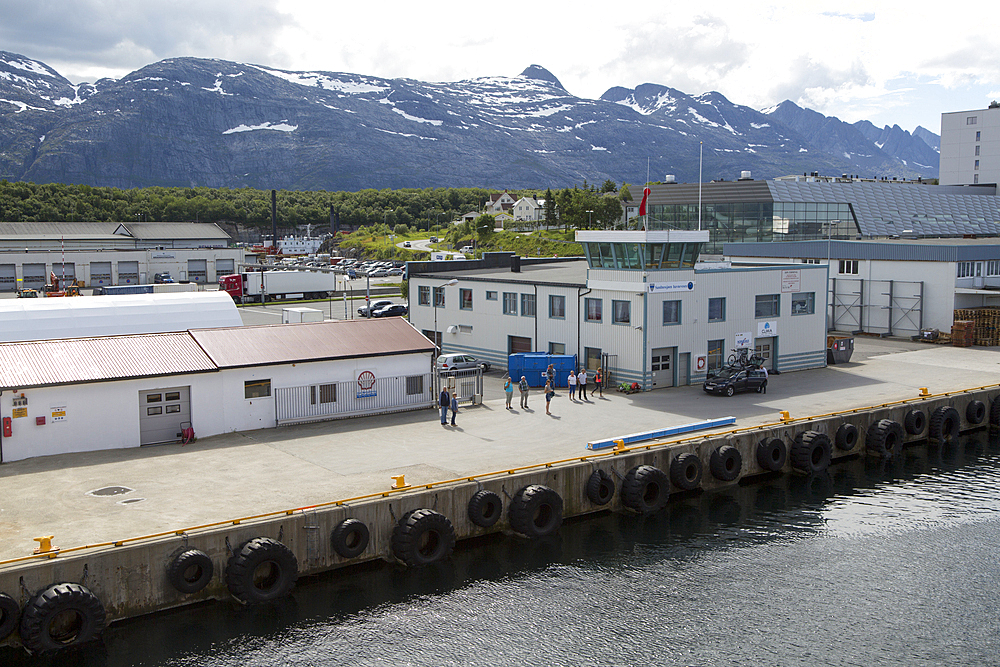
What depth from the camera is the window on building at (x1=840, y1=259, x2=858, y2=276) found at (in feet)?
206

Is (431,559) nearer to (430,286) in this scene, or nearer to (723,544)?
(723,544)

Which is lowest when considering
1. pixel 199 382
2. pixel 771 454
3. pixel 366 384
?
pixel 771 454

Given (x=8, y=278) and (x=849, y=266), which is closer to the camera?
(x=849, y=266)

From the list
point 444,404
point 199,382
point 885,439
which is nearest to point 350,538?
point 444,404

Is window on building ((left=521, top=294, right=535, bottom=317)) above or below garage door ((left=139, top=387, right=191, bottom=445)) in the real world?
above

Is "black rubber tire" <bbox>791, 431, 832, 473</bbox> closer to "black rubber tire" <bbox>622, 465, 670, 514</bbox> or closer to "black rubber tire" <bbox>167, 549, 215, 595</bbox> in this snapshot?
"black rubber tire" <bbox>622, 465, 670, 514</bbox>

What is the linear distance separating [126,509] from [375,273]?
10043 centimetres

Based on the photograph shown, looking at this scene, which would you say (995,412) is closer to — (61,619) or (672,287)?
(672,287)

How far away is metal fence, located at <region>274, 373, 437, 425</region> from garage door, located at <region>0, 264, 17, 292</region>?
7674 cm

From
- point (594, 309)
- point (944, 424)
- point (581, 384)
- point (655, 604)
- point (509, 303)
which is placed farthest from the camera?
point (509, 303)

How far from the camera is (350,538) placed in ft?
74.8

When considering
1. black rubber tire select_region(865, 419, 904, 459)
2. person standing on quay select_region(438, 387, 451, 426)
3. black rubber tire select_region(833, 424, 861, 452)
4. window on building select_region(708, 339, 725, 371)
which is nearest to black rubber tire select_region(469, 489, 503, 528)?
person standing on quay select_region(438, 387, 451, 426)

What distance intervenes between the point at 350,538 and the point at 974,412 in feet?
102

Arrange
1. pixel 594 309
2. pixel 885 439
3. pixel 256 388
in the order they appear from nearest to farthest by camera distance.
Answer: pixel 256 388 → pixel 885 439 → pixel 594 309
